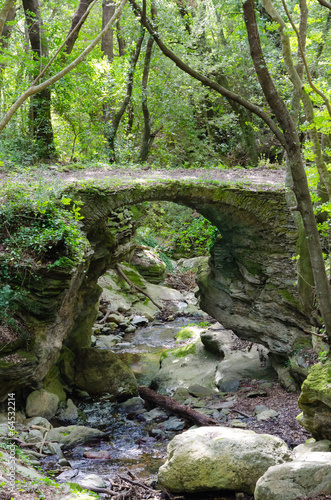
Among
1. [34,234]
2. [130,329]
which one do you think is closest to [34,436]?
[34,234]

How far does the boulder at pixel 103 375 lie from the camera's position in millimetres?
9604

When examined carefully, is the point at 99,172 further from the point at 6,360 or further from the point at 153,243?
the point at 153,243

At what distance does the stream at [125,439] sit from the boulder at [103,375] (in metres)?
0.30

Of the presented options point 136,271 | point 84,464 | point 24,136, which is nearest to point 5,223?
point 84,464

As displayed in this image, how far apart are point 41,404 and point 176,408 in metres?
2.64

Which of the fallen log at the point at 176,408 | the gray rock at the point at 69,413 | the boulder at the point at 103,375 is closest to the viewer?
the fallen log at the point at 176,408

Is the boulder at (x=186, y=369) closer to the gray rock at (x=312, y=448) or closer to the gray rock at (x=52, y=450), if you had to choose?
the gray rock at (x=52, y=450)

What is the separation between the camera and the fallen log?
24.8ft

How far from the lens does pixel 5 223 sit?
6.85 metres

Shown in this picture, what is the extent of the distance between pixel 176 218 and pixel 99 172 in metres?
9.97

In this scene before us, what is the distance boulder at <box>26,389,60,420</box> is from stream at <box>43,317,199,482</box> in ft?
2.71

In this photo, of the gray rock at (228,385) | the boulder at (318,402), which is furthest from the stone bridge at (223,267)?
the boulder at (318,402)

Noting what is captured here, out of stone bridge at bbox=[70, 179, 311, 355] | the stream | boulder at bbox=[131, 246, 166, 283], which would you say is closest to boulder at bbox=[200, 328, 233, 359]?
stone bridge at bbox=[70, 179, 311, 355]

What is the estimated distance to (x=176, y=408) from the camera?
8312mm
